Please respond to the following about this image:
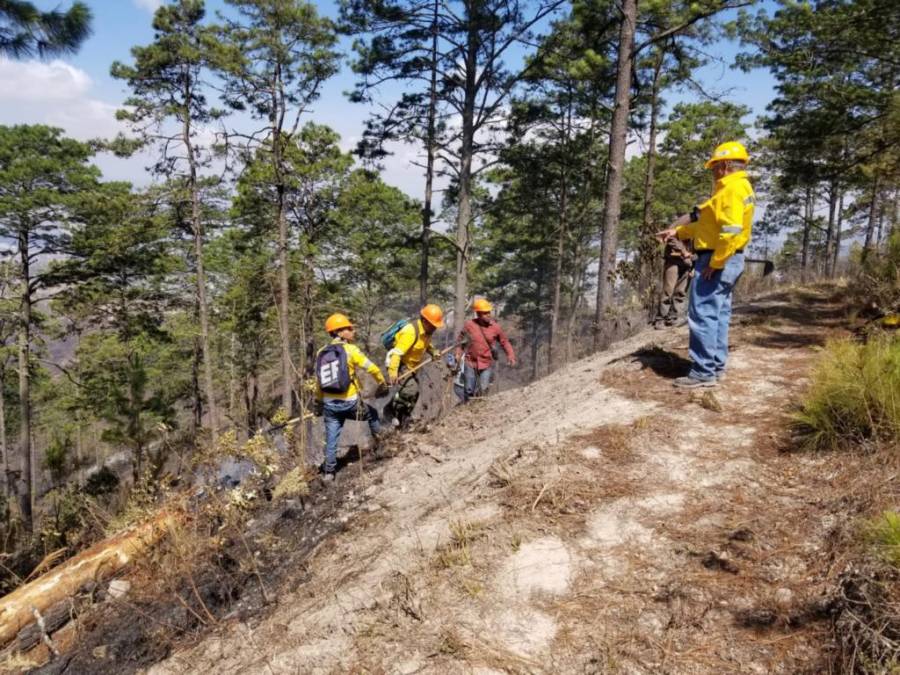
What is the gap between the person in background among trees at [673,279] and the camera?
260 inches

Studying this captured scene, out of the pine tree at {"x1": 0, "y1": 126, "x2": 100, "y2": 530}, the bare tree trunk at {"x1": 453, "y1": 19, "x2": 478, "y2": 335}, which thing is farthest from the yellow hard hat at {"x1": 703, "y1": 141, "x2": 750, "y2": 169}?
the pine tree at {"x1": 0, "y1": 126, "x2": 100, "y2": 530}

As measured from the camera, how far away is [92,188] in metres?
15.0

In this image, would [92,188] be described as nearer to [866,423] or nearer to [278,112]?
[278,112]

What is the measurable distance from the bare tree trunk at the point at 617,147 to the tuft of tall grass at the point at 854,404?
5.37 metres

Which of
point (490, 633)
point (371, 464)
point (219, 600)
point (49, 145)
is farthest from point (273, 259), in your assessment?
point (490, 633)

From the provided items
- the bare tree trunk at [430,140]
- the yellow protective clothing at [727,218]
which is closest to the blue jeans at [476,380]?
the yellow protective clothing at [727,218]

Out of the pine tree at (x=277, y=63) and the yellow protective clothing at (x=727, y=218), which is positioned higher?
the pine tree at (x=277, y=63)

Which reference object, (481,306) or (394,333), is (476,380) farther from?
(394,333)

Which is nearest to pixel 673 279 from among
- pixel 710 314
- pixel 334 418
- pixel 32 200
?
pixel 710 314

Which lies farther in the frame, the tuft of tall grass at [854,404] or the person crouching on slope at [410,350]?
the person crouching on slope at [410,350]

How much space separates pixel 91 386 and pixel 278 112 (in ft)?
37.8

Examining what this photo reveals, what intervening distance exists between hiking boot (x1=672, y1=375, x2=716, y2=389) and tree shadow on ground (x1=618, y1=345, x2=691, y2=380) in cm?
27

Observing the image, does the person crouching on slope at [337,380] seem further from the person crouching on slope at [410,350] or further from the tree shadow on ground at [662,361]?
the tree shadow on ground at [662,361]

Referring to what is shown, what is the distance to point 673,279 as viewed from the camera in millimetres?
7465
